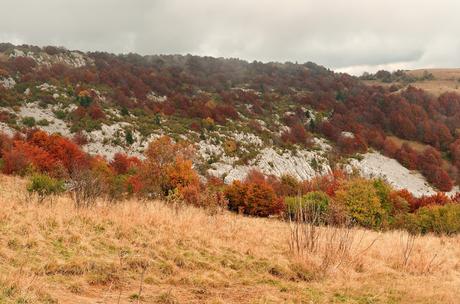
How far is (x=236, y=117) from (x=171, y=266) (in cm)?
9923

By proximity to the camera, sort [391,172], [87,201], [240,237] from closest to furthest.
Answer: [240,237]
[87,201]
[391,172]

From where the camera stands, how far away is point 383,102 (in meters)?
127

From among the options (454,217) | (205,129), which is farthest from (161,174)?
(205,129)

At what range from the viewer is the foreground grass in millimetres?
6781

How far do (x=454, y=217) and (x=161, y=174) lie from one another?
24963 mm

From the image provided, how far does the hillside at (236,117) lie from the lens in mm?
78188

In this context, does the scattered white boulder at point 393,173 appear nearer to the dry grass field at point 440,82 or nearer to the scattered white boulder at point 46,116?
the dry grass field at point 440,82

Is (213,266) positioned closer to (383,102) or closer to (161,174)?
(161,174)

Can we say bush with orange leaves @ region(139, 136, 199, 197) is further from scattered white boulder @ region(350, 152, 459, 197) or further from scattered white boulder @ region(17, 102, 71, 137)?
scattered white boulder @ region(350, 152, 459, 197)

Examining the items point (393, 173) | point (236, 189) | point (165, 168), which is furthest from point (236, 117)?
point (165, 168)

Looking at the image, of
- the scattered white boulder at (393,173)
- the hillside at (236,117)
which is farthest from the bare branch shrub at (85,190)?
the scattered white boulder at (393,173)

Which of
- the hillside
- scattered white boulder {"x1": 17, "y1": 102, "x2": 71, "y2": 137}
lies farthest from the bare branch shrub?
A: scattered white boulder {"x1": 17, "y1": 102, "x2": 71, "y2": 137}

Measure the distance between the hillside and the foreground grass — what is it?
190 ft

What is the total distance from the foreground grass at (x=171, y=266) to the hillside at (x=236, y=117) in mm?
57965
